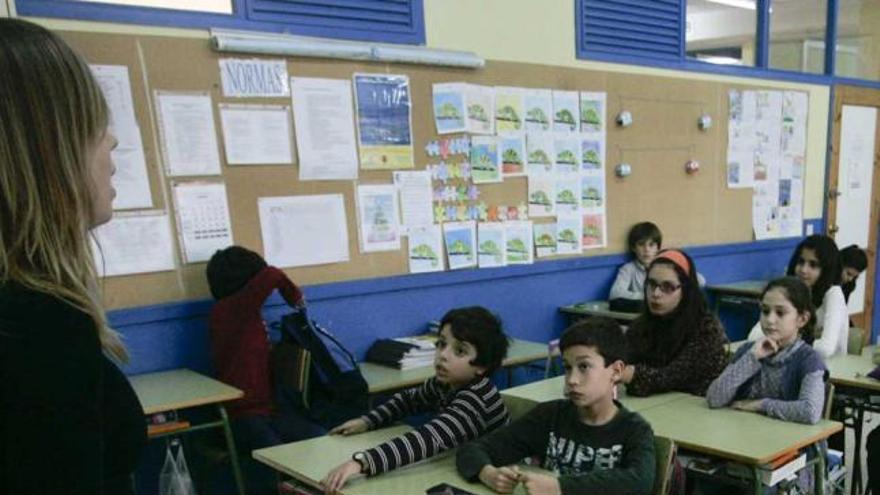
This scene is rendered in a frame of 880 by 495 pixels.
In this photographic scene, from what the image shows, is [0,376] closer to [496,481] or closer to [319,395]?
[496,481]

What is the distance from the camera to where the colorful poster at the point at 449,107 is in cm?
371

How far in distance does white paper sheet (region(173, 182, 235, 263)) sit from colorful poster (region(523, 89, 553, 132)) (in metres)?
1.87

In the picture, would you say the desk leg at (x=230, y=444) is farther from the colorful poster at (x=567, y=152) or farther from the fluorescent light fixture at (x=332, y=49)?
the colorful poster at (x=567, y=152)

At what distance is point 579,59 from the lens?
13.9 feet

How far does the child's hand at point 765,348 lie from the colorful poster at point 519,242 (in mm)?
1765

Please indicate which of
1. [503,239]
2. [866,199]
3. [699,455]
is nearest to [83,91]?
[699,455]

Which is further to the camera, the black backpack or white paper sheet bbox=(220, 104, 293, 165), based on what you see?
white paper sheet bbox=(220, 104, 293, 165)

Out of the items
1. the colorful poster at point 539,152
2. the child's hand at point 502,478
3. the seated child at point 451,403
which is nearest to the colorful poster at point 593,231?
the colorful poster at point 539,152

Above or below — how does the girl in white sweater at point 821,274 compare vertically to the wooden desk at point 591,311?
above

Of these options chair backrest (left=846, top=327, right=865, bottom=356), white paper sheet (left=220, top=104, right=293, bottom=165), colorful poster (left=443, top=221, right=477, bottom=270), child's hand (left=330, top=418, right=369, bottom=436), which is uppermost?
white paper sheet (left=220, top=104, right=293, bottom=165)

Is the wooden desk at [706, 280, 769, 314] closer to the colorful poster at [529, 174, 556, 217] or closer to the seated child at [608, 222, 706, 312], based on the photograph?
the seated child at [608, 222, 706, 312]

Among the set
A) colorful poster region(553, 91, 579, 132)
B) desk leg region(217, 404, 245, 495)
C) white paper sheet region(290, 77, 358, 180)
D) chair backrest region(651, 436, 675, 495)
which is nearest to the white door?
colorful poster region(553, 91, 579, 132)

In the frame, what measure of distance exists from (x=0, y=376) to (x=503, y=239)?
11.5 feet

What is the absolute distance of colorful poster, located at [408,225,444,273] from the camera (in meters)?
3.66
